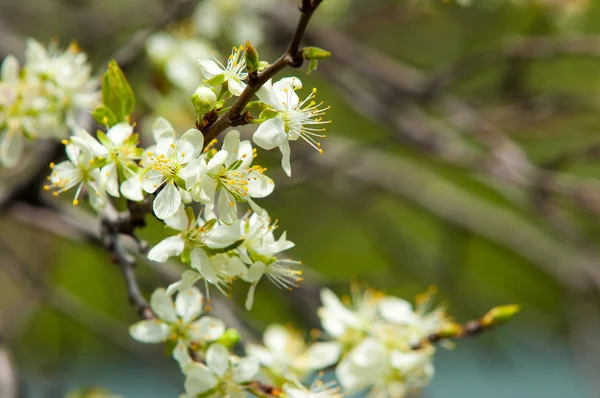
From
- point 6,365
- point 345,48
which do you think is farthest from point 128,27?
point 6,365

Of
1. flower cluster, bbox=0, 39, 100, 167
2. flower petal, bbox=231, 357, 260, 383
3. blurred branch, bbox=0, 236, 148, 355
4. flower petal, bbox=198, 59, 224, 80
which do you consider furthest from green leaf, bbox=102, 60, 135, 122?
blurred branch, bbox=0, 236, 148, 355

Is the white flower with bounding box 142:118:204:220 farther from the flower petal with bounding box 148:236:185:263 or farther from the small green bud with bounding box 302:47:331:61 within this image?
the small green bud with bounding box 302:47:331:61

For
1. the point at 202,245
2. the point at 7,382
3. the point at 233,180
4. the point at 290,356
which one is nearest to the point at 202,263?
the point at 202,245

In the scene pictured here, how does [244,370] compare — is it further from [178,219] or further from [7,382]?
[7,382]

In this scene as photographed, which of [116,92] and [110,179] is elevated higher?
[116,92]

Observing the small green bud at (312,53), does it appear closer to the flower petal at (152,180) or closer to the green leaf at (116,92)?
the flower petal at (152,180)

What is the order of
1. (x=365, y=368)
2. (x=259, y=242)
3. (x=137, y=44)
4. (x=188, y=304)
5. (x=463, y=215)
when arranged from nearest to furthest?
(x=259, y=242) → (x=188, y=304) → (x=365, y=368) → (x=137, y=44) → (x=463, y=215)

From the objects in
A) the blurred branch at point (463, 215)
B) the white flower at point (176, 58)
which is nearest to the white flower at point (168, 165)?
the white flower at point (176, 58)
